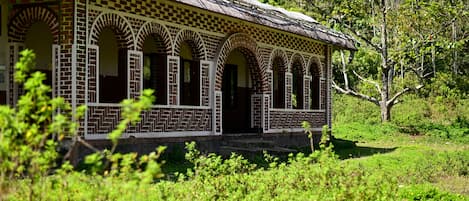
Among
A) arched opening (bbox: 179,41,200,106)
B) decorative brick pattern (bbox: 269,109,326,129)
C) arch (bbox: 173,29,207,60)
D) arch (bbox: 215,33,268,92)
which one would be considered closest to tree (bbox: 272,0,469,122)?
decorative brick pattern (bbox: 269,109,326,129)

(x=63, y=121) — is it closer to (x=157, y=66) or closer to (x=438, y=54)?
(x=157, y=66)

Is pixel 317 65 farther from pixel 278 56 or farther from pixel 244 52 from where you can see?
pixel 244 52

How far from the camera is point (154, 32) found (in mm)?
13188

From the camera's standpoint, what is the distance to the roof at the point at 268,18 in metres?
14.0

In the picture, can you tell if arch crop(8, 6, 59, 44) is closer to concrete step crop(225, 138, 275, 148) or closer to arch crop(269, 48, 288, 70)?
concrete step crop(225, 138, 275, 148)

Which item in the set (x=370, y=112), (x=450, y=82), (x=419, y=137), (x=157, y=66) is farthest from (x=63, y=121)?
(x=370, y=112)

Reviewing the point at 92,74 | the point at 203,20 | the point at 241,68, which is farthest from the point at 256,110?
the point at 92,74

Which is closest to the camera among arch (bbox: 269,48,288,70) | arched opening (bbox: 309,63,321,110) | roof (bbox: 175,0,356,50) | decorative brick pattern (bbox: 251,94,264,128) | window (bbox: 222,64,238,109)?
roof (bbox: 175,0,356,50)

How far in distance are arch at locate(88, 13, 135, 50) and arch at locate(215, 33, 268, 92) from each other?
325cm

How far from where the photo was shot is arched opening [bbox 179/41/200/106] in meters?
14.8

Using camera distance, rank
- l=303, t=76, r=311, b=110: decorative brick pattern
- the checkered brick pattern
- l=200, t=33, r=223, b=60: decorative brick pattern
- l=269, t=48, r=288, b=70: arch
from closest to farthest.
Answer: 1. the checkered brick pattern
2. l=200, t=33, r=223, b=60: decorative brick pattern
3. l=269, t=48, r=288, b=70: arch
4. l=303, t=76, r=311, b=110: decorative brick pattern

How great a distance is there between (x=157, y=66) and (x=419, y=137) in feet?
50.6

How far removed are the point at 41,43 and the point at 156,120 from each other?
2595mm

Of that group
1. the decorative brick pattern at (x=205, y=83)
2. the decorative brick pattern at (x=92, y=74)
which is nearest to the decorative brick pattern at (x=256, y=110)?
the decorative brick pattern at (x=205, y=83)
